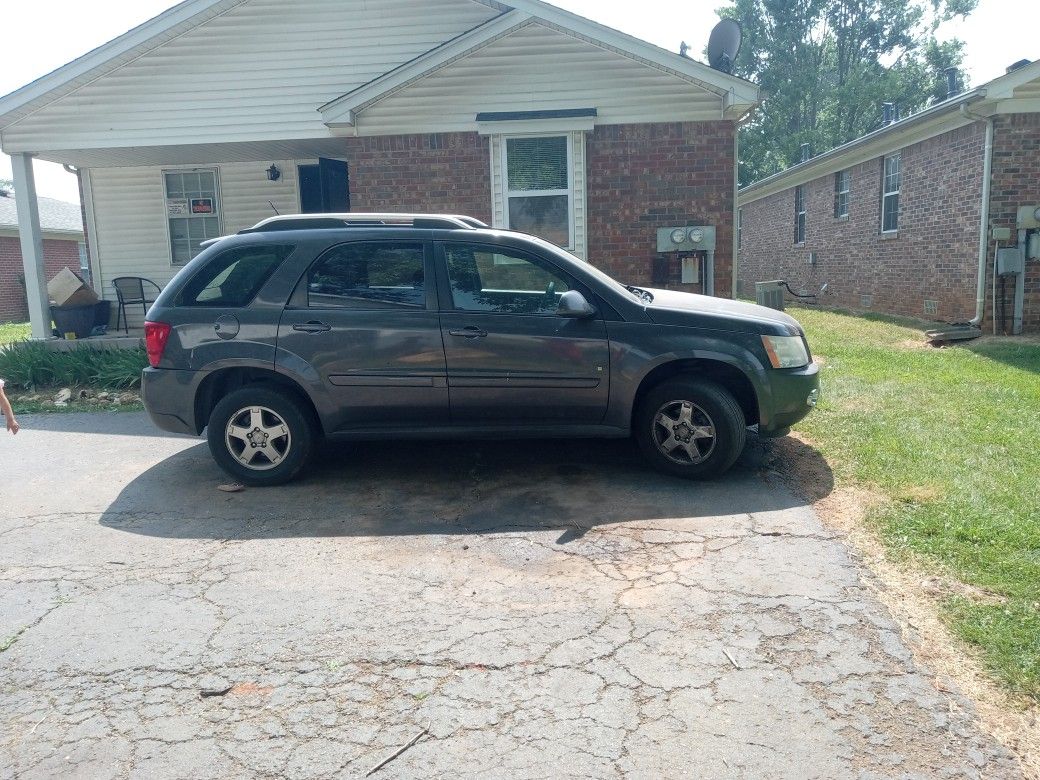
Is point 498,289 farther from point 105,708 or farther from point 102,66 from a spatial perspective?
point 102,66

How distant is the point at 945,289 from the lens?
14.2 metres

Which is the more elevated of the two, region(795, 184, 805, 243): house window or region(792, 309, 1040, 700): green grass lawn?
region(795, 184, 805, 243): house window

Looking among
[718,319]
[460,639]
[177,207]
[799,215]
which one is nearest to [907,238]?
[799,215]

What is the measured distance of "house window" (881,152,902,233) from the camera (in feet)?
54.0

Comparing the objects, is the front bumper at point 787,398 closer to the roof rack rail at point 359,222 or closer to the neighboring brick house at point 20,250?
the roof rack rail at point 359,222

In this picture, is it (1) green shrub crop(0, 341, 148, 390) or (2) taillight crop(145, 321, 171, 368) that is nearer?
(2) taillight crop(145, 321, 171, 368)

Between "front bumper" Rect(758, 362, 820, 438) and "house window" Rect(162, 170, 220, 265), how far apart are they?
10775 mm

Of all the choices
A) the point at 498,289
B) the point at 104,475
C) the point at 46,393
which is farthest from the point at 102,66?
→ the point at 498,289

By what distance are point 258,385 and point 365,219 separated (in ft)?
4.53

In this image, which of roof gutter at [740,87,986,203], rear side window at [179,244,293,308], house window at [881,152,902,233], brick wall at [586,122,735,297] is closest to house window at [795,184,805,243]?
roof gutter at [740,87,986,203]

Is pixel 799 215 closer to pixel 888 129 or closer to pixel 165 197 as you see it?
pixel 888 129

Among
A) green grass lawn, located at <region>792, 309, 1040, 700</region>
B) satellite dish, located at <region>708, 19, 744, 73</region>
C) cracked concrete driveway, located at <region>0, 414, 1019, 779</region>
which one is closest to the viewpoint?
cracked concrete driveway, located at <region>0, 414, 1019, 779</region>

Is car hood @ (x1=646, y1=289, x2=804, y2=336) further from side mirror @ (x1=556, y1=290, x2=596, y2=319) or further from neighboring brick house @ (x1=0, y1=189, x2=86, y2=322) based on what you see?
neighboring brick house @ (x1=0, y1=189, x2=86, y2=322)

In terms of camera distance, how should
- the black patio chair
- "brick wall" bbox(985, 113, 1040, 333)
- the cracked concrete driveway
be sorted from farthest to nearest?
the black patio chair, "brick wall" bbox(985, 113, 1040, 333), the cracked concrete driveway
